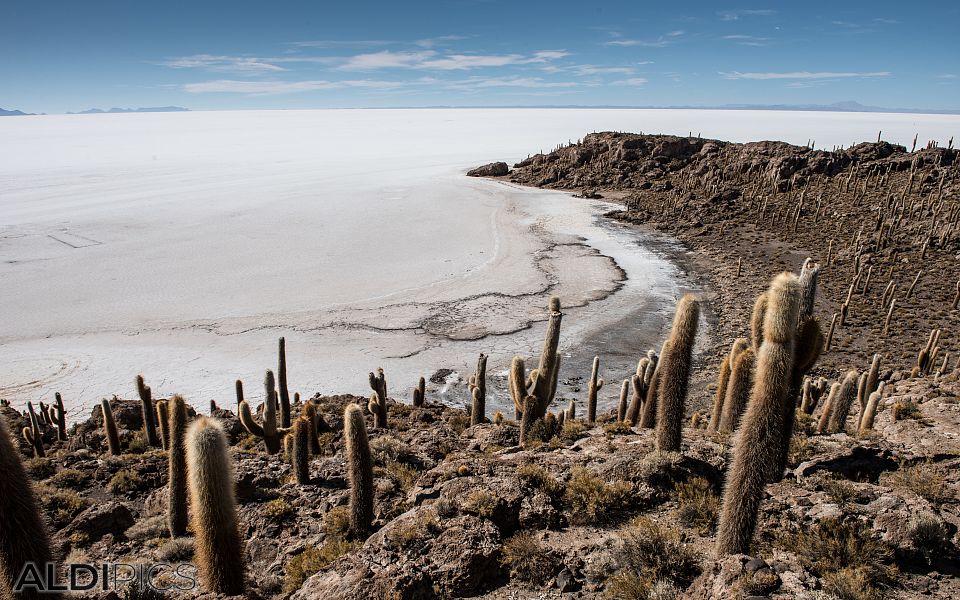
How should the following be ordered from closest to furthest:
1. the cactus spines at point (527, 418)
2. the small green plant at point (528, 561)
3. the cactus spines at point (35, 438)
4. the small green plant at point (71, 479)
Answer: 1. the small green plant at point (528, 561)
2. the cactus spines at point (527, 418)
3. the small green plant at point (71, 479)
4. the cactus spines at point (35, 438)

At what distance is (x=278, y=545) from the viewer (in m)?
7.04

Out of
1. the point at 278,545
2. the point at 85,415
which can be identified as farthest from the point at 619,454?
the point at 85,415

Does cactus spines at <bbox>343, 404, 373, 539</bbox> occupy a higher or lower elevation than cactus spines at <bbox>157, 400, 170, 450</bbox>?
higher

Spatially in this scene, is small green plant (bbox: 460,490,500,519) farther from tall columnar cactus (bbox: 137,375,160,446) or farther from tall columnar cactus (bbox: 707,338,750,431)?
tall columnar cactus (bbox: 137,375,160,446)

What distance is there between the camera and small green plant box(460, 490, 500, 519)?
5.91 m

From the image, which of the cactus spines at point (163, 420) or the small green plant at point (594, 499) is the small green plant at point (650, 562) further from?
the cactus spines at point (163, 420)

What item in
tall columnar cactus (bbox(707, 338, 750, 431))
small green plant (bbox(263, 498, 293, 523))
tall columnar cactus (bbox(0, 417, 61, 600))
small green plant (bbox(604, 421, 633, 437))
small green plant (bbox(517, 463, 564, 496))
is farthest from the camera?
tall columnar cactus (bbox(707, 338, 750, 431))

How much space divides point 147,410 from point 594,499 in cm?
1073

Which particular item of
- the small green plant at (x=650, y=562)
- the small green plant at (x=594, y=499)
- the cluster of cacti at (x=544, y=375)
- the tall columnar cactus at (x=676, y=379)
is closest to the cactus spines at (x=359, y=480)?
the small green plant at (x=594, y=499)

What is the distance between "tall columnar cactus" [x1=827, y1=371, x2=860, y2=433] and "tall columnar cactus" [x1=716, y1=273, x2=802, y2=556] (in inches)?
253

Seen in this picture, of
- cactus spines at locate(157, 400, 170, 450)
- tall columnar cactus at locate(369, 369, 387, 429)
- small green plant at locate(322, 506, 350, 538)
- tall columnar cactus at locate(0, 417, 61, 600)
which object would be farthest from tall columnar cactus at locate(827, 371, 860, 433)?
cactus spines at locate(157, 400, 170, 450)

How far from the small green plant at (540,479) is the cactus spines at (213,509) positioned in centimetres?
336

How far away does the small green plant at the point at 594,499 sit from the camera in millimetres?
6031

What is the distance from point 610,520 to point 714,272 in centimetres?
2740
